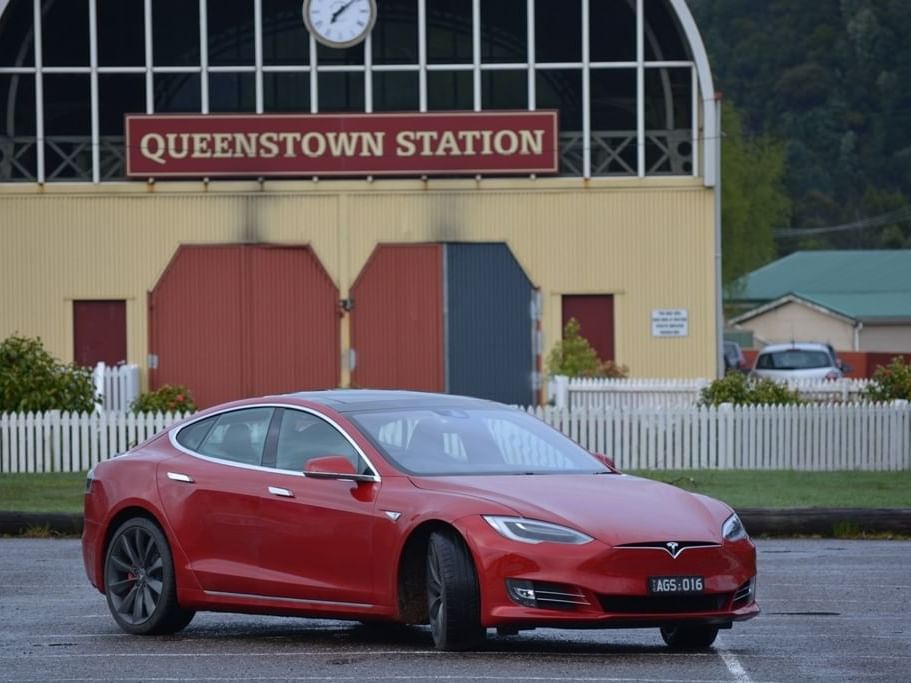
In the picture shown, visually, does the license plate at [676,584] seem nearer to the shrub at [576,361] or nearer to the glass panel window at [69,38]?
the shrub at [576,361]

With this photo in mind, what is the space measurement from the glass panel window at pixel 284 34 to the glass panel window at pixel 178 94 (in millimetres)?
1324

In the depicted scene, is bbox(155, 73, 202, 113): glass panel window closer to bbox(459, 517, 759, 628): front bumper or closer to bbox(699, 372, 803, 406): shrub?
bbox(699, 372, 803, 406): shrub

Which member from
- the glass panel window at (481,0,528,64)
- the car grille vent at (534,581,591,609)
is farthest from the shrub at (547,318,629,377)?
the car grille vent at (534,581,591,609)

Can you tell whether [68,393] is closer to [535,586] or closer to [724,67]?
[535,586]

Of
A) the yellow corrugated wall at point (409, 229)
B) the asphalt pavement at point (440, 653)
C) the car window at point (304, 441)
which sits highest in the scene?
the yellow corrugated wall at point (409, 229)

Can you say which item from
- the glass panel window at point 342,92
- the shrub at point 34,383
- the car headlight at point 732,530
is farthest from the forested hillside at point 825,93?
the car headlight at point 732,530

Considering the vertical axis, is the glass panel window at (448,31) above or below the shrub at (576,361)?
above

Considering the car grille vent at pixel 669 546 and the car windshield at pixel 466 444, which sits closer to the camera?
the car grille vent at pixel 669 546

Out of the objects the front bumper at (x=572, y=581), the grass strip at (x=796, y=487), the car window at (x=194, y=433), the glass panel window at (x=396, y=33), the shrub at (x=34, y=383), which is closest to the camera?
the front bumper at (x=572, y=581)

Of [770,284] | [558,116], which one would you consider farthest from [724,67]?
[558,116]

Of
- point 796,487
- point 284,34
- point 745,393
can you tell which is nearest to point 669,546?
point 796,487

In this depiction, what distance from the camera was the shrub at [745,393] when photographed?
27703 millimetres

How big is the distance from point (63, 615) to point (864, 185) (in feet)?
359

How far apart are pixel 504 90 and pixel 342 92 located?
283 cm
